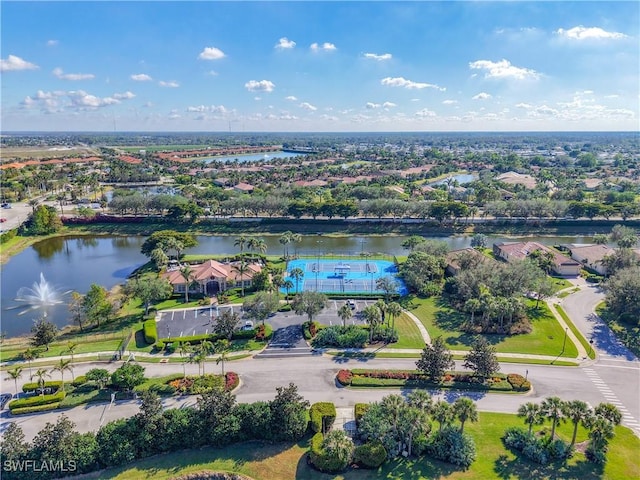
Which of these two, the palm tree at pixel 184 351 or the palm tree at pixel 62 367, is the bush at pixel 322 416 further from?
the palm tree at pixel 62 367

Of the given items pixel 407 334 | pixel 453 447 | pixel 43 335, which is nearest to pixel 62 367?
pixel 43 335

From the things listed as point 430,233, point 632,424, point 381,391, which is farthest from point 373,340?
point 430,233

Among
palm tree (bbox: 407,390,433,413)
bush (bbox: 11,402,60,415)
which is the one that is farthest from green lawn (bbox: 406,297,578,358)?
bush (bbox: 11,402,60,415)

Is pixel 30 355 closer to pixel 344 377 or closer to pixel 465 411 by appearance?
pixel 344 377

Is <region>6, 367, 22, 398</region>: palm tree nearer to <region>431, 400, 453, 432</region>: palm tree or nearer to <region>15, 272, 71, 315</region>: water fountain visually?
<region>15, 272, 71, 315</region>: water fountain

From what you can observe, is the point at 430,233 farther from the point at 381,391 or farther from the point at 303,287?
the point at 381,391
